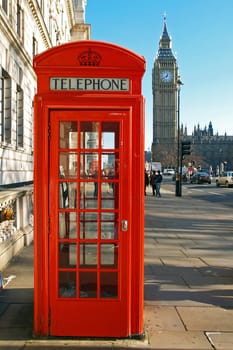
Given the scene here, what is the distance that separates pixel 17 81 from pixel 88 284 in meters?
16.5

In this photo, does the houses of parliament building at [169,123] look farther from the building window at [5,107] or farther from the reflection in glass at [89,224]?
the reflection in glass at [89,224]

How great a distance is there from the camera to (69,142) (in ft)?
15.4

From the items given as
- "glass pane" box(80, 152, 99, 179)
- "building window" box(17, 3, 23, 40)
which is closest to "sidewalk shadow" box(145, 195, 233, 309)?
"glass pane" box(80, 152, 99, 179)

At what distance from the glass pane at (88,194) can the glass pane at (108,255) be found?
0.42m

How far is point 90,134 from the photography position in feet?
15.4

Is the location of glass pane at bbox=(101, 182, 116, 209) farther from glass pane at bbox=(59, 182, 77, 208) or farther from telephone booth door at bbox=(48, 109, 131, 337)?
glass pane at bbox=(59, 182, 77, 208)

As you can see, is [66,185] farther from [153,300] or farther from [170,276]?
[170,276]

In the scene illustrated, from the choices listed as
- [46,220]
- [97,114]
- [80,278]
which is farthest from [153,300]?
[97,114]

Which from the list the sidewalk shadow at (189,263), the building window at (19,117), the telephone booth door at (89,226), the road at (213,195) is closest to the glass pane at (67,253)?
the telephone booth door at (89,226)

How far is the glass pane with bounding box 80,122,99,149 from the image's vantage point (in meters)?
4.67

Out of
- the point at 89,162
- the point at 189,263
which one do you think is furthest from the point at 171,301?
the point at 189,263

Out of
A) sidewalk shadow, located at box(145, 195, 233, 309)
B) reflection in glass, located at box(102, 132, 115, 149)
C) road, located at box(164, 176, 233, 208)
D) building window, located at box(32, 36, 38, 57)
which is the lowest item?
road, located at box(164, 176, 233, 208)

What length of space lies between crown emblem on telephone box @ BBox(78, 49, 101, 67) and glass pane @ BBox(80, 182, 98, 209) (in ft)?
3.86

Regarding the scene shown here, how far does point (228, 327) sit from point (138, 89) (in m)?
2.72
